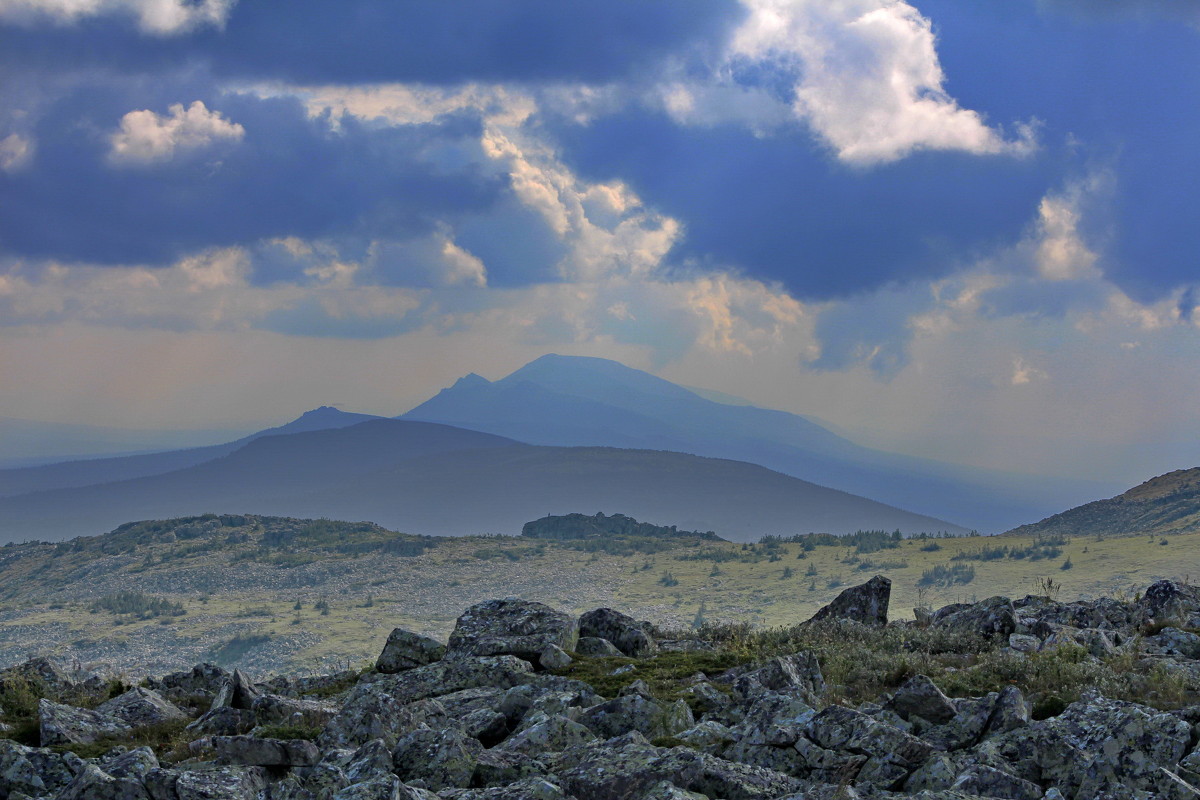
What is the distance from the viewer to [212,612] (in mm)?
87188

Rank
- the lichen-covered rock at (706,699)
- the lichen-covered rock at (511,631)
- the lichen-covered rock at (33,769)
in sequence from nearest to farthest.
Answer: the lichen-covered rock at (33,769) < the lichen-covered rock at (706,699) < the lichen-covered rock at (511,631)

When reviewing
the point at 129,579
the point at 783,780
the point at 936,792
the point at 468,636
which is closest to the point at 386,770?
the point at 783,780

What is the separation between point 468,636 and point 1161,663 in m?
11.8

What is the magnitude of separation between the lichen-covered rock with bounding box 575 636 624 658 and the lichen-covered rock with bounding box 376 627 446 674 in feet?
9.19

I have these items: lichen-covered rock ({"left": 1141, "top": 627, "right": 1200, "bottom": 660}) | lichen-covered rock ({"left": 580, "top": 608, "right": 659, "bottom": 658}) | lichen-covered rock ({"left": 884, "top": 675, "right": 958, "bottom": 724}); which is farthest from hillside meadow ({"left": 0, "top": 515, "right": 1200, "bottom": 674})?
lichen-covered rock ({"left": 884, "top": 675, "right": 958, "bottom": 724})

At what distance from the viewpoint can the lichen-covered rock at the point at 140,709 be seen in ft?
50.5

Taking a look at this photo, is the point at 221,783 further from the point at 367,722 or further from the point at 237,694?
the point at 237,694

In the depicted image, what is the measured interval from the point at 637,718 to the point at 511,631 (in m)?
6.73

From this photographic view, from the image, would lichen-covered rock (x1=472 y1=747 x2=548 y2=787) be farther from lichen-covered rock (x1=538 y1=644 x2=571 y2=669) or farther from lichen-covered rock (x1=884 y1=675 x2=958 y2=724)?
lichen-covered rock (x1=538 y1=644 x2=571 y2=669)

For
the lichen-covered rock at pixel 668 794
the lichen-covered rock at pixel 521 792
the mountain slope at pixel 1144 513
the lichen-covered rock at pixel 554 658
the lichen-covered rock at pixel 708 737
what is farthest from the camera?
the mountain slope at pixel 1144 513

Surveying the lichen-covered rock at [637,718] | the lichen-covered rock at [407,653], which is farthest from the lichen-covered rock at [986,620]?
the lichen-covered rock at [407,653]

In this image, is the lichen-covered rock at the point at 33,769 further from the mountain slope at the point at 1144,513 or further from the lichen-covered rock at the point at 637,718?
the mountain slope at the point at 1144,513

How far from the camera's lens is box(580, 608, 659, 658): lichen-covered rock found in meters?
19.2

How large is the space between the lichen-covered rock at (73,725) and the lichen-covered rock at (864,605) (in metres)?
14.1
